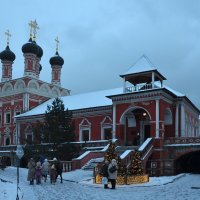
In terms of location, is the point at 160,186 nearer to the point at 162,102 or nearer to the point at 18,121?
the point at 162,102

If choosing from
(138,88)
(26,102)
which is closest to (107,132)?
(138,88)

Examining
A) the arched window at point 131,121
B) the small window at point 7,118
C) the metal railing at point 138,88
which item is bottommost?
the arched window at point 131,121

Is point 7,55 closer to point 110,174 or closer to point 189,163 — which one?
point 189,163

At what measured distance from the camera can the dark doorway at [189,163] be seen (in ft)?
99.7

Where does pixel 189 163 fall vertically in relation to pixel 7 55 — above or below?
below

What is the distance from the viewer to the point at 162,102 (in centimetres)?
3106

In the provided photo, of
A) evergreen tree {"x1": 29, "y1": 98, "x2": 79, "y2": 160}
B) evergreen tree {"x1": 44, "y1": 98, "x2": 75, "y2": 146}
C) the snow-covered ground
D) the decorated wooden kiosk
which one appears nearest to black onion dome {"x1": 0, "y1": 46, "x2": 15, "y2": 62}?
evergreen tree {"x1": 29, "y1": 98, "x2": 79, "y2": 160}

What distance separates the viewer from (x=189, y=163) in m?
33.1

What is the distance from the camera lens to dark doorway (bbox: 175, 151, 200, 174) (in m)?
30.4

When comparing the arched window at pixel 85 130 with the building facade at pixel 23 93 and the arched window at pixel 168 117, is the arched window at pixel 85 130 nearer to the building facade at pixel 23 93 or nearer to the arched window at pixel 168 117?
the arched window at pixel 168 117

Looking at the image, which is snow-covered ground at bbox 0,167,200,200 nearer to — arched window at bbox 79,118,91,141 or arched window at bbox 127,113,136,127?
arched window at bbox 127,113,136,127

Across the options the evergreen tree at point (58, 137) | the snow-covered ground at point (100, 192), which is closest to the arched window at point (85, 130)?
the evergreen tree at point (58, 137)

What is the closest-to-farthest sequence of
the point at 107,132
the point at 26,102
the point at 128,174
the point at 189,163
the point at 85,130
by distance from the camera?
1. the point at 128,174
2. the point at 189,163
3. the point at 107,132
4. the point at 85,130
5. the point at 26,102

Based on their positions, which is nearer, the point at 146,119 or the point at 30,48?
the point at 146,119
